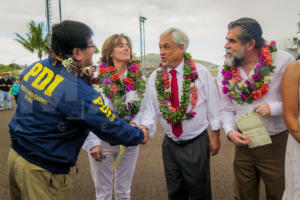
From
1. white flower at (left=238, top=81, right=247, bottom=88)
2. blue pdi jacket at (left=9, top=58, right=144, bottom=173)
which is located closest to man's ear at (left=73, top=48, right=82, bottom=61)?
blue pdi jacket at (left=9, top=58, right=144, bottom=173)

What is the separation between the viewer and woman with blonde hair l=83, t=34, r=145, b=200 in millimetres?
3000

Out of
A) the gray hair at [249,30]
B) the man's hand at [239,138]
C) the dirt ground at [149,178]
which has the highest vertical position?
the gray hair at [249,30]

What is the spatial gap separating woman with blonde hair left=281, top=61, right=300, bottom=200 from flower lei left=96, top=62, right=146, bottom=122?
1.58m

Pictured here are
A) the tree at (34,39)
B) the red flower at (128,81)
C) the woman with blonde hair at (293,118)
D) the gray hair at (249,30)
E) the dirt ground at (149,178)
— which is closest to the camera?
the woman with blonde hair at (293,118)

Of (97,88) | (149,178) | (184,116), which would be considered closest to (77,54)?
(97,88)

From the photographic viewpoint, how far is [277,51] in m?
2.57

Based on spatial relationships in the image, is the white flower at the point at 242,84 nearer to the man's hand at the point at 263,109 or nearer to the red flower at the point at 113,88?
the man's hand at the point at 263,109

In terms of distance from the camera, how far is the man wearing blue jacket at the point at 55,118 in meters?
1.86

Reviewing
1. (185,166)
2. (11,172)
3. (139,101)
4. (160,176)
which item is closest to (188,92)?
(139,101)

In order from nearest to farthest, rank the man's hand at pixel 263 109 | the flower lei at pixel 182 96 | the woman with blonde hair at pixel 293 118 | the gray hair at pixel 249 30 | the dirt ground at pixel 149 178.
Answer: the woman with blonde hair at pixel 293 118 → the man's hand at pixel 263 109 → the gray hair at pixel 249 30 → the flower lei at pixel 182 96 → the dirt ground at pixel 149 178

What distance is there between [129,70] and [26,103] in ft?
4.89

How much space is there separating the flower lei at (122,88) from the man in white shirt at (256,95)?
102cm

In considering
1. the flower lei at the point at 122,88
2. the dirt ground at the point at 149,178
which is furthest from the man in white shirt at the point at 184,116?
the dirt ground at the point at 149,178

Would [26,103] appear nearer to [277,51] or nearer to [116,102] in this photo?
[116,102]
